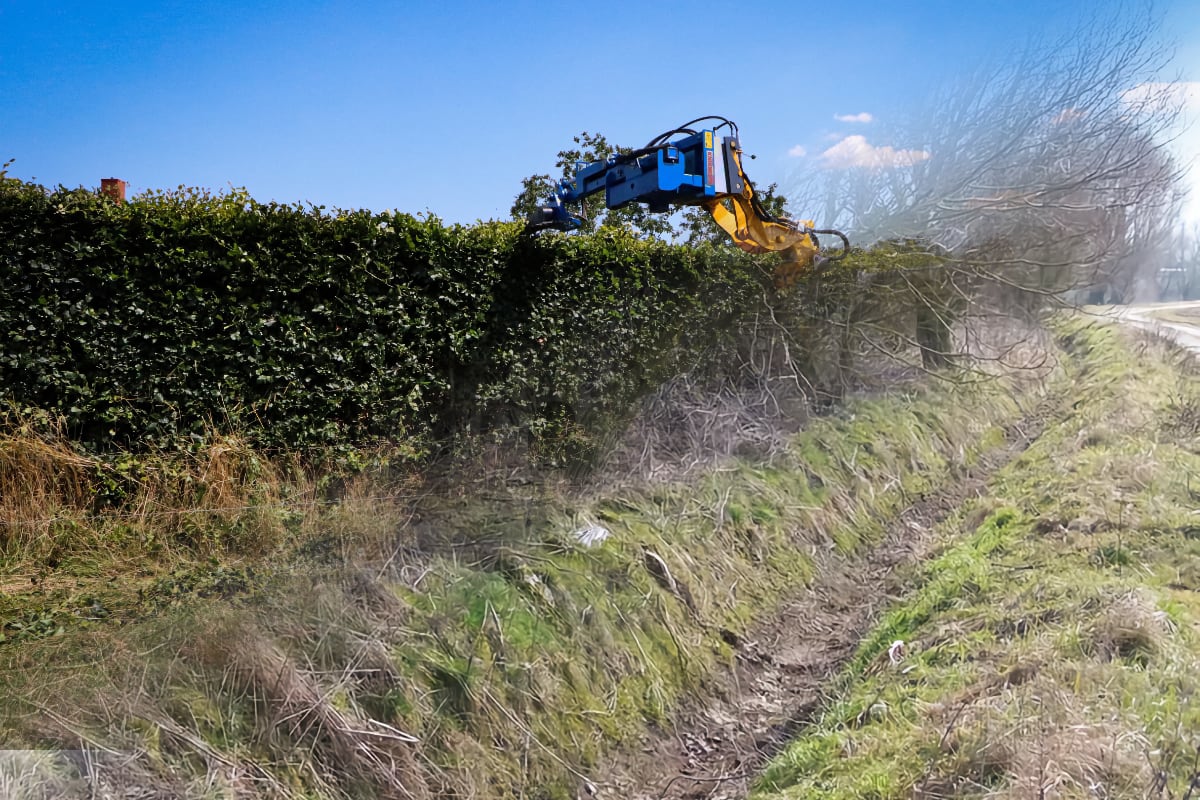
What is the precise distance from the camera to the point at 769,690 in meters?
5.42

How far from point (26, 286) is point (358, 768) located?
4189 millimetres

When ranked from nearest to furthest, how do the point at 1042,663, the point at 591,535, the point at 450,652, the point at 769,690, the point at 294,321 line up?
the point at 1042,663, the point at 450,652, the point at 769,690, the point at 591,535, the point at 294,321

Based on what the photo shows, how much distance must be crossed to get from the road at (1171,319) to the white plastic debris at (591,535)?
14809 mm

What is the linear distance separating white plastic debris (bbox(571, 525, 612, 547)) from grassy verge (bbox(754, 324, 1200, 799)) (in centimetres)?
190

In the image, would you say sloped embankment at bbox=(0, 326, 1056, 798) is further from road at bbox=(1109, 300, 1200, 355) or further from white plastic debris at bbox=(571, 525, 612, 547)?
road at bbox=(1109, 300, 1200, 355)

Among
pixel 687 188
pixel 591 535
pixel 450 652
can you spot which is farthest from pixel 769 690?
pixel 687 188

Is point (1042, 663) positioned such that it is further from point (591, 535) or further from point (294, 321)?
point (294, 321)

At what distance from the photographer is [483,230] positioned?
23.1 feet

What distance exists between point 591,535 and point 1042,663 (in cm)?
297

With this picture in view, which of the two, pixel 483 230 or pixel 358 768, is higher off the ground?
pixel 483 230

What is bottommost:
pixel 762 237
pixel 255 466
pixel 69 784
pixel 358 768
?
pixel 358 768

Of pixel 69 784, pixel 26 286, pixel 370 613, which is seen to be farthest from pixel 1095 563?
pixel 26 286

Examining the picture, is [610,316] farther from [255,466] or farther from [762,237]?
[255,466]

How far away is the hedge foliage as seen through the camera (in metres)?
5.48
